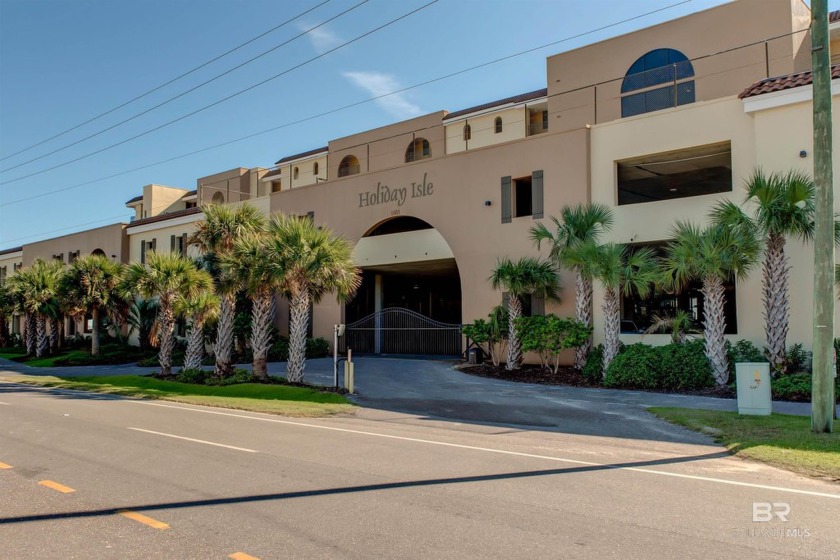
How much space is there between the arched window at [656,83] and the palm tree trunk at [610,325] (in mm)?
8324

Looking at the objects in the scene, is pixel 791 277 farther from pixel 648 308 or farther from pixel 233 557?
pixel 233 557

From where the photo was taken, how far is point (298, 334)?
2080 centimetres

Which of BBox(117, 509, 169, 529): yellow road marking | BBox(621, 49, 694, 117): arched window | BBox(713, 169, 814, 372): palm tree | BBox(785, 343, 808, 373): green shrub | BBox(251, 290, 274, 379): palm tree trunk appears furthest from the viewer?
BBox(621, 49, 694, 117): arched window

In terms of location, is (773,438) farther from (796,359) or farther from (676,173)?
(676,173)

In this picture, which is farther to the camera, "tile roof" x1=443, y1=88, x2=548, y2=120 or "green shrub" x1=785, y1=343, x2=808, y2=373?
"tile roof" x1=443, y1=88, x2=548, y2=120

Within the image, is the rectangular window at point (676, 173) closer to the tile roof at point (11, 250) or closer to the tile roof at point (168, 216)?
the tile roof at point (168, 216)

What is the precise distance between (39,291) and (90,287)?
6.97 meters

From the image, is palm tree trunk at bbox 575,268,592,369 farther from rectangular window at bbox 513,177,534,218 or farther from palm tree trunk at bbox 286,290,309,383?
palm tree trunk at bbox 286,290,309,383

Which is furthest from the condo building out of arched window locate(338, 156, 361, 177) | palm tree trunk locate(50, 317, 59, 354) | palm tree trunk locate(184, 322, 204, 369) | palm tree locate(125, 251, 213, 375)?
palm tree trunk locate(50, 317, 59, 354)

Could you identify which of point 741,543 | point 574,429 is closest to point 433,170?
point 574,429

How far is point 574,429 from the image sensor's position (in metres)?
12.1

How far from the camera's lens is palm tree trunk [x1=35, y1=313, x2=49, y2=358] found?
39469 mm

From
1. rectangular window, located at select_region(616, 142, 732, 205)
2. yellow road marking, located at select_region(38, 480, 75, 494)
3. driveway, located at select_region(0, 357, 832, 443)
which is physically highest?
rectangular window, located at select_region(616, 142, 732, 205)

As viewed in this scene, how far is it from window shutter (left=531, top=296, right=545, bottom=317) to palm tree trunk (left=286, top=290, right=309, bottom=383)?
797 centimetres
